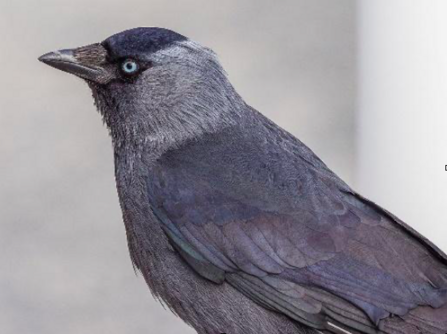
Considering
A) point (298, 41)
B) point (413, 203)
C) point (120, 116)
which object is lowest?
point (413, 203)

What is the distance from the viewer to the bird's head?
3.95m

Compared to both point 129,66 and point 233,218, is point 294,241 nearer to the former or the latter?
point 233,218

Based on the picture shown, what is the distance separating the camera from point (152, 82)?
4020 millimetres

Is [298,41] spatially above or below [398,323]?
above

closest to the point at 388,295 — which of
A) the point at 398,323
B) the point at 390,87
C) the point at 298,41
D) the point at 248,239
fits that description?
the point at 398,323

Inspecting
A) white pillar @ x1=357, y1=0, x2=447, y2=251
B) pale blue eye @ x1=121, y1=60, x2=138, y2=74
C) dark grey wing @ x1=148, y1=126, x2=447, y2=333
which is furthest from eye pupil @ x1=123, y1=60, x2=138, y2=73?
white pillar @ x1=357, y1=0, x2=447, y2=251

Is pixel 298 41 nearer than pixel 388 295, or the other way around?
pixel 388 295

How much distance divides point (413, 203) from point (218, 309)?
1.16 meters

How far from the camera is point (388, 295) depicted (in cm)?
375

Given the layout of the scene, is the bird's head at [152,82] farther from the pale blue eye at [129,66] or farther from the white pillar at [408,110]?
the white pillar at [408,110]

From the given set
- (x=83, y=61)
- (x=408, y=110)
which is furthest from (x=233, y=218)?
→ (x=408, y=110)

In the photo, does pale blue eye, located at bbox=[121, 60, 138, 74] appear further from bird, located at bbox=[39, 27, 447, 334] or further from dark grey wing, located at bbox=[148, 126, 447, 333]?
dark grey wing, located at bbox=[148, 126, 447, 333]

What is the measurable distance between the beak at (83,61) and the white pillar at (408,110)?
3.79 ft

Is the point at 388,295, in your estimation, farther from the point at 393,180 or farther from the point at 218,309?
the point at 393,180
